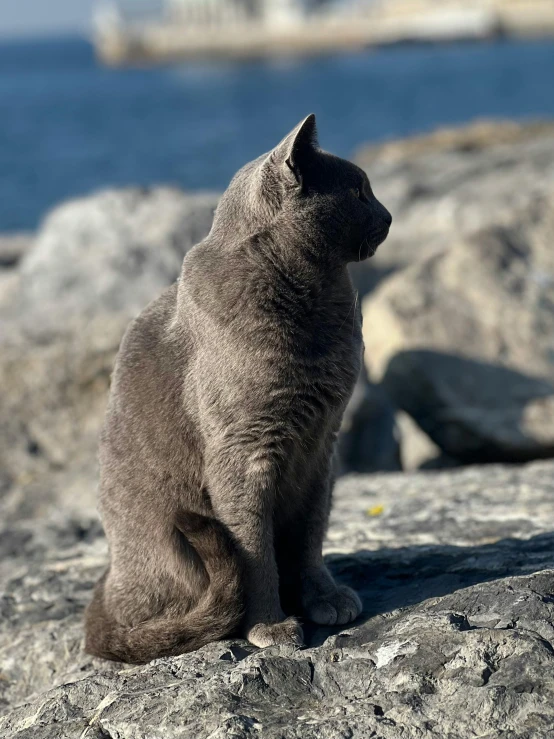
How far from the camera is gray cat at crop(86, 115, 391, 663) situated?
2984 millimetres

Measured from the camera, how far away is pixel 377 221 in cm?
A: 316

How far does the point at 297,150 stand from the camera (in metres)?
3.01

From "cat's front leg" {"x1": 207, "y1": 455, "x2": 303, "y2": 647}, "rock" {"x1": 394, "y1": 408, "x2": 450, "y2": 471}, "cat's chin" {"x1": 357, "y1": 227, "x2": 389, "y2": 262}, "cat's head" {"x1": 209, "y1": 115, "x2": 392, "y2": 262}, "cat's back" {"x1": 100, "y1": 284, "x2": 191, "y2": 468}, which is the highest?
"cat's head" {"x1": 209, "y1": 115, "x2": 392, "y2": 262}

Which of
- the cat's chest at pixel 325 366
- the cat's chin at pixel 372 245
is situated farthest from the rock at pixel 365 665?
the cat's chin at pixel 372 245

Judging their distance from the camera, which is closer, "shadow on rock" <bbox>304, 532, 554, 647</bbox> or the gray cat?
the gray cat

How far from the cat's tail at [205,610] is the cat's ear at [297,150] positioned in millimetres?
1116

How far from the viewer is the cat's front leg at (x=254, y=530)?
299 centimetres

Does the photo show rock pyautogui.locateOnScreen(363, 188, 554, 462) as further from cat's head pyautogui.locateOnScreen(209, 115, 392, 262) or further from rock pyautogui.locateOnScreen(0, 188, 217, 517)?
cat's head pyautogui.locateOnScreen(209, 115, 392, 262)

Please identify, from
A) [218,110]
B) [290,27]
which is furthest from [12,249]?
[290,27]

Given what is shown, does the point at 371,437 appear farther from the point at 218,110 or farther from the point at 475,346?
the point at 218,110

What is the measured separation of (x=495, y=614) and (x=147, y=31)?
7600 cm

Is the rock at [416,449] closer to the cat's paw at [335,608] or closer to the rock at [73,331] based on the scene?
the rock at [73,331]

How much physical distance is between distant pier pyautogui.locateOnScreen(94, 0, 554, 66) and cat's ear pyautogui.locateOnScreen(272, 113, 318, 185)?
68.0 meters

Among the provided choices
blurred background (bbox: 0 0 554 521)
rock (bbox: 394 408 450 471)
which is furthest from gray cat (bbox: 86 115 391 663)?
rock (bbox: 394 408 450 471)
